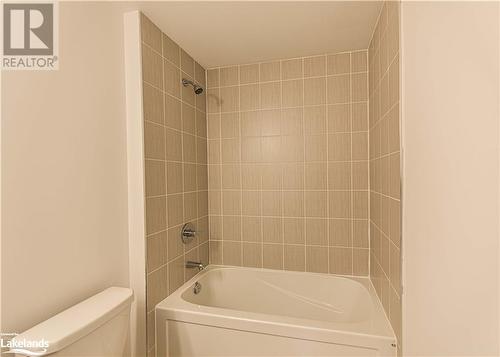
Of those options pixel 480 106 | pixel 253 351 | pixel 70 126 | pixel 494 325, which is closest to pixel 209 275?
pixel 253 351

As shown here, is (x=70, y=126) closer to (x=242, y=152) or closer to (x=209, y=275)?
(x=242, y=152)

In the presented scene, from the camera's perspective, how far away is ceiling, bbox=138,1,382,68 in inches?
53.9

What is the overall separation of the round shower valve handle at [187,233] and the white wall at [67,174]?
0.44 m

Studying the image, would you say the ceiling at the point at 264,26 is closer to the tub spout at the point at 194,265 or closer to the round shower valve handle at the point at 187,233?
the round shower valve handle at the point at 187,233

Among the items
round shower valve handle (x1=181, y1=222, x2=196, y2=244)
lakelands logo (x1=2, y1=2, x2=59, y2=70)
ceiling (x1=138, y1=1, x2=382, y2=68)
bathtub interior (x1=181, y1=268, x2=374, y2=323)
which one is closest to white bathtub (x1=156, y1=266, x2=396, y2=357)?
bathtub interior (x1=181, y1=268, x2=374, y2=323)

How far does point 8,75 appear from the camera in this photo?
86 cm

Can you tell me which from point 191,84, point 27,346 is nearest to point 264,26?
point 191,84

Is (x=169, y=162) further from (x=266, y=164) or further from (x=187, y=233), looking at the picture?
(x=266, y=164)

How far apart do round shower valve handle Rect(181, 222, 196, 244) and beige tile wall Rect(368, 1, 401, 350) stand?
1217mm

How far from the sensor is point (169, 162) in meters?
1.63

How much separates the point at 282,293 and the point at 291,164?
100 centimetres

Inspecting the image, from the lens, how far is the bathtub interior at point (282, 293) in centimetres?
182

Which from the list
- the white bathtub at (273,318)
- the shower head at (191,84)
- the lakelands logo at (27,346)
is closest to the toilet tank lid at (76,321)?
the lakelands logo at (27,346)

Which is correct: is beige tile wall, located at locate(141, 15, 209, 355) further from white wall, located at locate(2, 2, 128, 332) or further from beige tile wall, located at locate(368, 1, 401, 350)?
beige tile wall, located at locate(368, 1, 401, 350)
